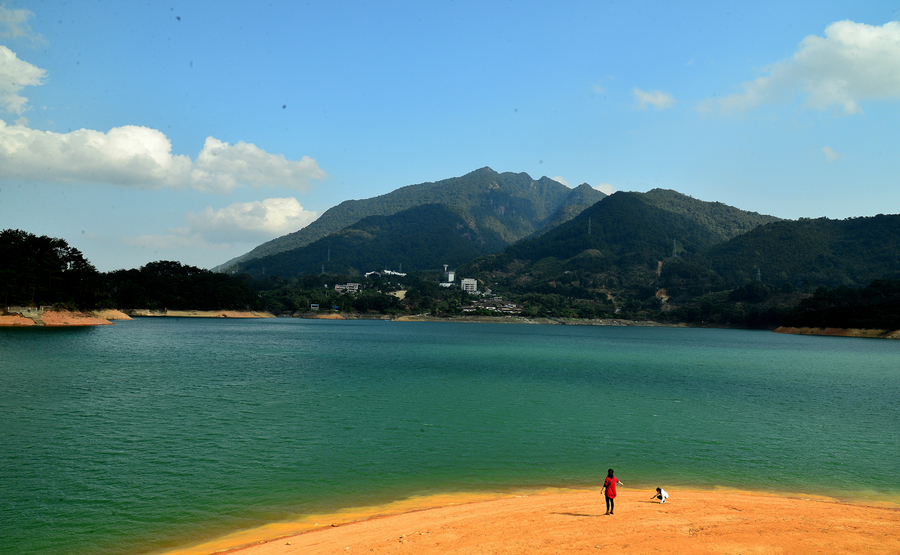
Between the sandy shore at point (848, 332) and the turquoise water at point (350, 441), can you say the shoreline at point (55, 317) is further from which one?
the sandy shore at point (848, 332)

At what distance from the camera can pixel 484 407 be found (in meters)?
26.6

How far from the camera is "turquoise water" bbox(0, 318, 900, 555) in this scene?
12367 mm

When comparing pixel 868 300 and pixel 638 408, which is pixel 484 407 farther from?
pixel 868 300

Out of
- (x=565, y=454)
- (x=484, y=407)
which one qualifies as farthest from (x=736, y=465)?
(x=484, y=407)

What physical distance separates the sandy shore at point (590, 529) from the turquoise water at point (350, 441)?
168 centimetres

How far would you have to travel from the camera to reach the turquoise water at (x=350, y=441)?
12367mm

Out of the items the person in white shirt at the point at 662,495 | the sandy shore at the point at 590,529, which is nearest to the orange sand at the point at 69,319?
the sandy shore at the point at 590,529

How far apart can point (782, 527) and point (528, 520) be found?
17.9 feet

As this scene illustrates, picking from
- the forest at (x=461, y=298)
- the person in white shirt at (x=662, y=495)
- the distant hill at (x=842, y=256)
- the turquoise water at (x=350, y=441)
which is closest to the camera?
the turquoise water at (x=350, y=441)

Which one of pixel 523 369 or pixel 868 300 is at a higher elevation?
pixel 868 300

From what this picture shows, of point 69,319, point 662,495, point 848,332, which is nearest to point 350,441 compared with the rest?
point 662,495

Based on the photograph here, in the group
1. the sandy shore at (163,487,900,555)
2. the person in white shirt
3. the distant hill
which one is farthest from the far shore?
Result: the person in white shirt

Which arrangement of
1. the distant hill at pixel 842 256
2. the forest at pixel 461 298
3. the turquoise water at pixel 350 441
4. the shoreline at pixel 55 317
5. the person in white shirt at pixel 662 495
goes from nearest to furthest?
the turquoise water at pixel 350 441 < the person in white shirt at pixel 662 495 < the shoreline at pixel 55 317 < the forest at pixel 461 298 < the distant hill at pixel 842 256

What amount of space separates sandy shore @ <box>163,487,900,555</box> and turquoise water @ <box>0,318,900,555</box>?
1.68 m
